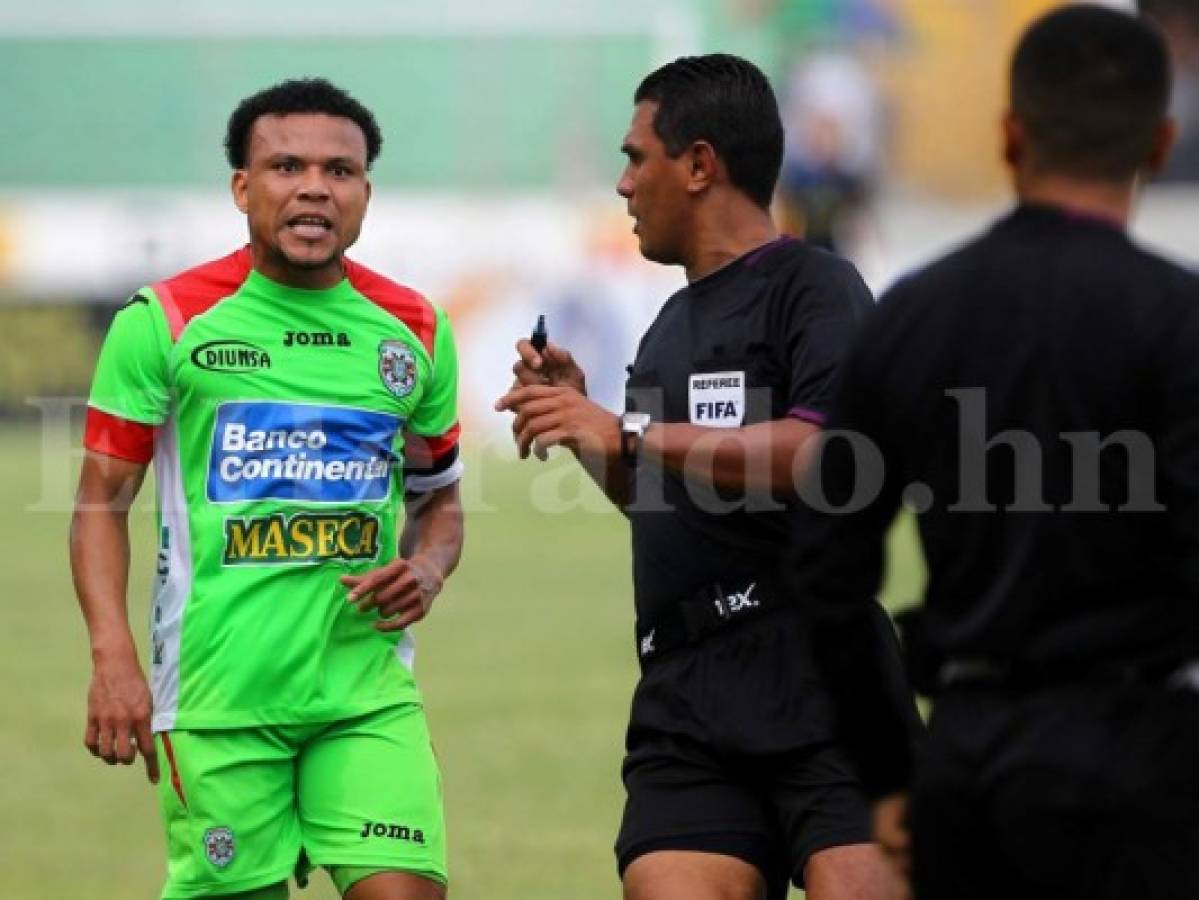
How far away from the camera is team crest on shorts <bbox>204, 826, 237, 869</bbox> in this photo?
5766mm

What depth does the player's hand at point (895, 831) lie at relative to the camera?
158 inches

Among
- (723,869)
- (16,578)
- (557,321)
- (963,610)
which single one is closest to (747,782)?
(723,869)

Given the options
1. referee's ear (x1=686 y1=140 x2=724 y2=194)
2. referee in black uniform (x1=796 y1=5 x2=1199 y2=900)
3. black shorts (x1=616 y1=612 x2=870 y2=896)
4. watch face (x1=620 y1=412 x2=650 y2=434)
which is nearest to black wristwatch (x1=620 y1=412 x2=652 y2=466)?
→ watch face (x1=620 y1=412 x2=650 y2=434)

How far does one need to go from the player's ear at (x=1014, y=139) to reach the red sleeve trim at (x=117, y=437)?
2.52 meters

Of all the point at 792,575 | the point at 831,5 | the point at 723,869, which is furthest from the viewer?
the point at 831,5

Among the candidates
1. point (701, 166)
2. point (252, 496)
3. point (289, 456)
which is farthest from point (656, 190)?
point (252, 496)

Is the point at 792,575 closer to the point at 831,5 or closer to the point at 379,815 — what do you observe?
the point at 379,815

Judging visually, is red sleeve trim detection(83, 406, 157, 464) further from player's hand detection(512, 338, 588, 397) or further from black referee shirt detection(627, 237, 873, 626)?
black referee shirt detection(627, 237, 873, 626)

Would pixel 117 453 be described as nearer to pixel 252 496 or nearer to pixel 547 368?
pixel 252 496

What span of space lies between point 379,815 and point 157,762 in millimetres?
509

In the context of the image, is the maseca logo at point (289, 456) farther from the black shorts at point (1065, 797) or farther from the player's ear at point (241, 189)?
the black shorts at point (1065, 797)

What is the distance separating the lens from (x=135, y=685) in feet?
18.6

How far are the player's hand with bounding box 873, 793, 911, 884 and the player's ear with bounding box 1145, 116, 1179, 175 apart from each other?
3.42 feet

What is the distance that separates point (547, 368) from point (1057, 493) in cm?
197
